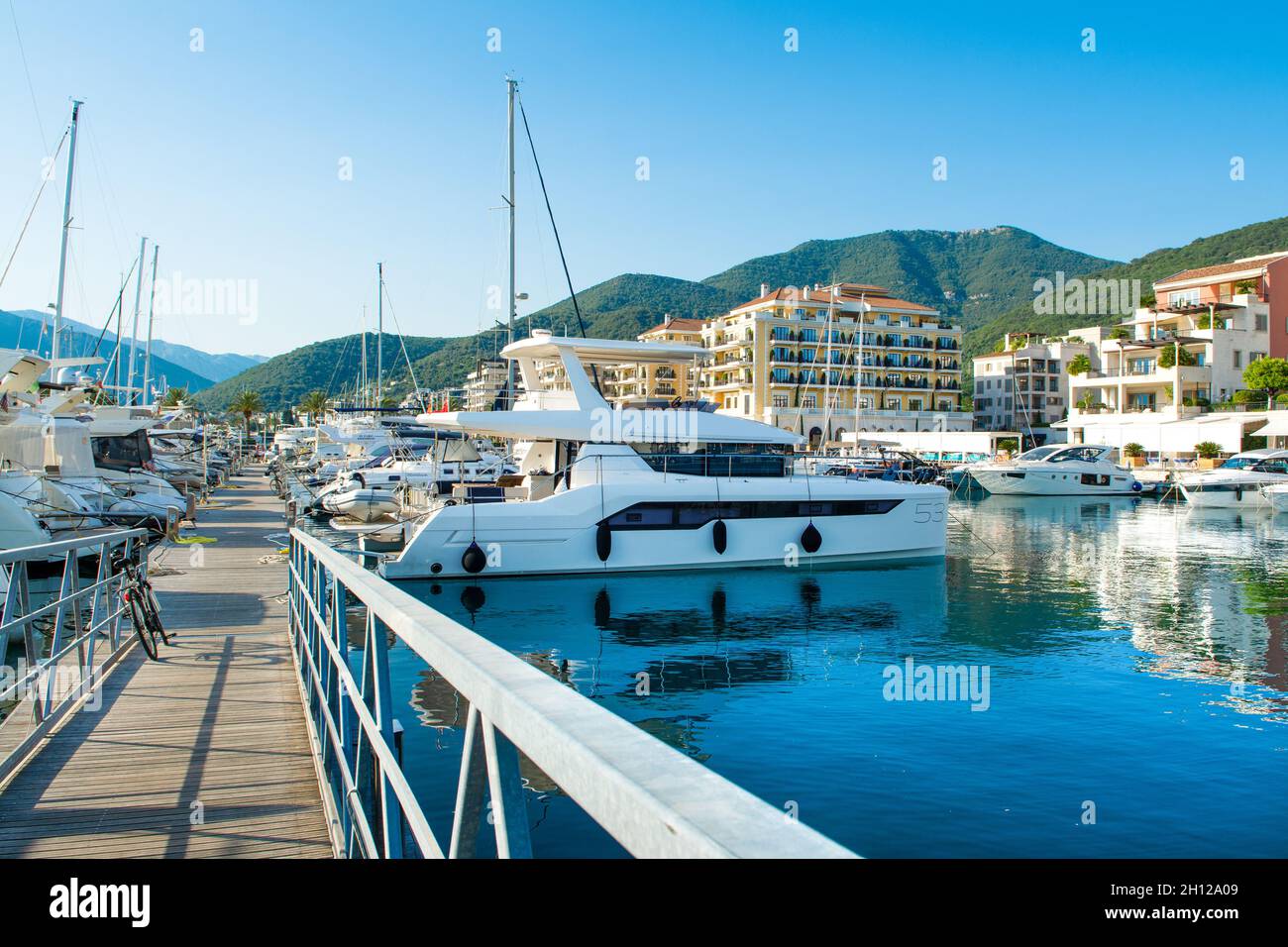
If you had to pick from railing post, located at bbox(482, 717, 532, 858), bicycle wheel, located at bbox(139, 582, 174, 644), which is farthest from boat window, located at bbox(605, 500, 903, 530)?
railing post, located at bbox(482, 717, 532, 858)

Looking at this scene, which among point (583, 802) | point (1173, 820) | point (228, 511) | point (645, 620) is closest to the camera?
point (583, 802)

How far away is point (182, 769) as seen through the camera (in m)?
5.48

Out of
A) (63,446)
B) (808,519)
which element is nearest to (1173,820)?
(808,519)

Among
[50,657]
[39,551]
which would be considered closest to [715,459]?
[50,657]

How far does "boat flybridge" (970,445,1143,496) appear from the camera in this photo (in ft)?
167

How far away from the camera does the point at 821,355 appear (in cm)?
8288

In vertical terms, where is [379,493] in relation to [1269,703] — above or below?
above

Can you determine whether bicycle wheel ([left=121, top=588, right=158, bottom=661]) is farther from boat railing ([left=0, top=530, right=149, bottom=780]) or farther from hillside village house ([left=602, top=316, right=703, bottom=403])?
hillside village house ([left=602, top=316, right=703, bottom=403])

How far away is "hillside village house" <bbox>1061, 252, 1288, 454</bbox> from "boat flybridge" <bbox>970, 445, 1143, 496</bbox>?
11.3 metres

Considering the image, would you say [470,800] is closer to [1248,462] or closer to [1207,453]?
[1248,462]

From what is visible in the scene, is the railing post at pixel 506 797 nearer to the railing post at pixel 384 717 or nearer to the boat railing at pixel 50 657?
the railing post at pixel 384 717

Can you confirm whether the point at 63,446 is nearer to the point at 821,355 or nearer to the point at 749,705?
the point at 749,705

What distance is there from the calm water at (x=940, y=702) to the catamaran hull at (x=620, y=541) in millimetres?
430
